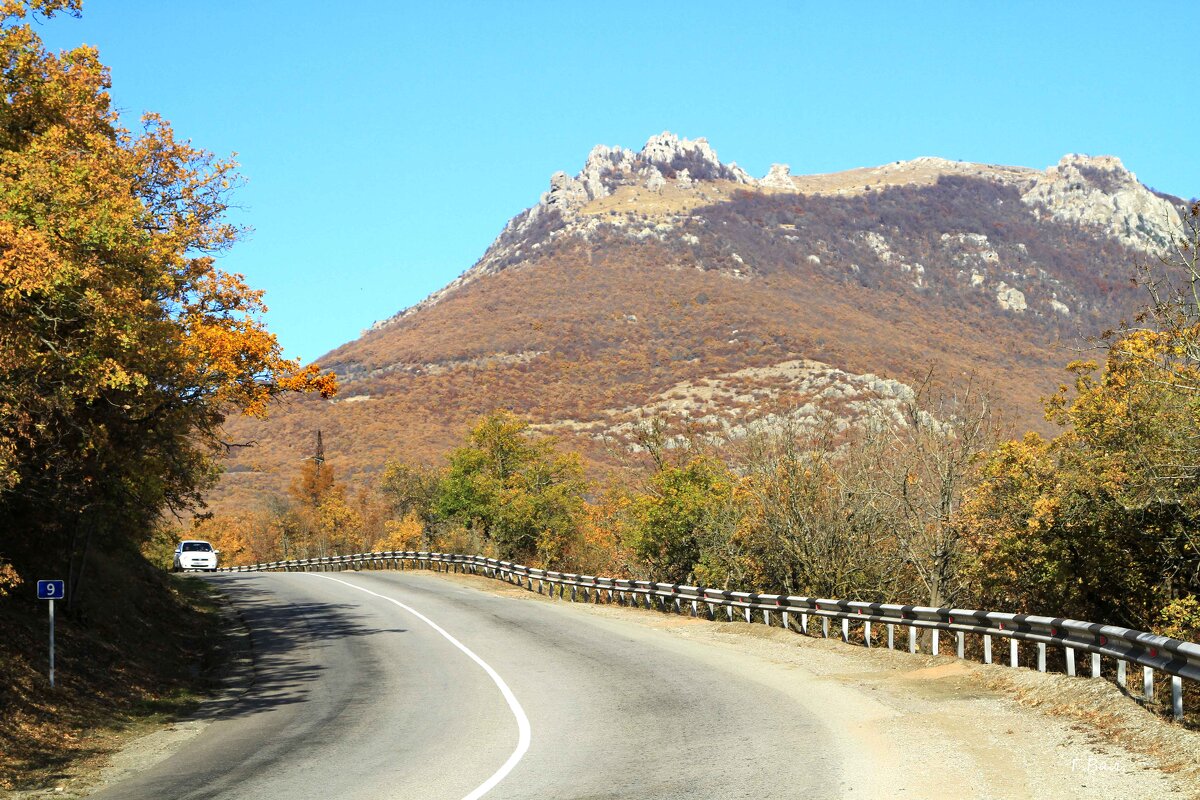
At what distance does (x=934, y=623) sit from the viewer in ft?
59.8

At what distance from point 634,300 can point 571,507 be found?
325 ft

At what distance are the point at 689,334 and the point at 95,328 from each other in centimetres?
12618

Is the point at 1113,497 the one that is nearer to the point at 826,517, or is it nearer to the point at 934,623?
→ the point at 934,623

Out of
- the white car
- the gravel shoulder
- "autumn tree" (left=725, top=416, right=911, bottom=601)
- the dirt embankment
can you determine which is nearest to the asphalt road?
the gravel shoulder

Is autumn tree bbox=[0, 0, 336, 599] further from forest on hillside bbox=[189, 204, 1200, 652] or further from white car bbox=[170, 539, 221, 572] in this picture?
white car bbox=[170, 539, 221, 572]

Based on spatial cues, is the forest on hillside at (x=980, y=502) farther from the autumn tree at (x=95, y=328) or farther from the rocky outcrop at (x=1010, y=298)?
the rocky outcrop at (x=1010, y=298)

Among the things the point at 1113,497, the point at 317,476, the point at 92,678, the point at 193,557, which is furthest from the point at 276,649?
the point at 317,476

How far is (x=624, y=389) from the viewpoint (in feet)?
394

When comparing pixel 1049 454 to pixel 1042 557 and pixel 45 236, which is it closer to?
pixel 1042 557

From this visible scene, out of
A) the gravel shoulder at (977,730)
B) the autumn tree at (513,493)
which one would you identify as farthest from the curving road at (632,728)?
the autumn tree at (513,493)

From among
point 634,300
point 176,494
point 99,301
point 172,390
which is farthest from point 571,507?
point 634,300

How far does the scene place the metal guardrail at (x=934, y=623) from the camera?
38.8ft

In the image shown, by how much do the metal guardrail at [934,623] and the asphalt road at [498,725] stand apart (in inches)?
98.1

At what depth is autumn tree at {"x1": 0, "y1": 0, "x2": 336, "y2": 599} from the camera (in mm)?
13055
